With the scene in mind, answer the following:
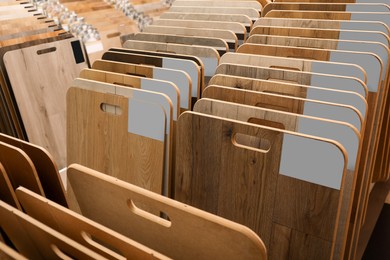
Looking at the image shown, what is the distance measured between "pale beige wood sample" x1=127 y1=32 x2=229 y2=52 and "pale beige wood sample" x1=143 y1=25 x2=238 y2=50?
8 cm

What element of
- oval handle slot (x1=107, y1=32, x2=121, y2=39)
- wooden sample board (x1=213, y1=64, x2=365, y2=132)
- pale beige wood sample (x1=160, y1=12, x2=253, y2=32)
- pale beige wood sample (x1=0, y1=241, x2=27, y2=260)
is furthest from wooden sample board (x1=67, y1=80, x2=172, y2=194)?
oval handle slot (x1=107, y1=32, x2=121, y2=39)

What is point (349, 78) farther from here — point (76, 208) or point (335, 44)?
point (76, 208)

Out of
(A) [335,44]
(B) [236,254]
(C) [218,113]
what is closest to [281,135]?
(C) [218,113]

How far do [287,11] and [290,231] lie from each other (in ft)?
3.53

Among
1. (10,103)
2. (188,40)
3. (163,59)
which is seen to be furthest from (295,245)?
(10,103)

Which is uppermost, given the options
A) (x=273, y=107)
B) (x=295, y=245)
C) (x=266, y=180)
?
(x=273, y=107)

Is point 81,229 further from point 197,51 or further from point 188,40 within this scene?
point 188,40

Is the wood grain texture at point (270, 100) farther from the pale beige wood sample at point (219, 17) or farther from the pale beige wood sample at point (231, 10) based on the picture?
the pale beige wood sample at point (231, 10)

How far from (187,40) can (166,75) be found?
0.32 metres

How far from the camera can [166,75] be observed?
4.07 feet

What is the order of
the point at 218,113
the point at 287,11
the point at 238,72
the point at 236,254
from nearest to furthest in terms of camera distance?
the point at 236,254, the point at 218,113, the point at 238,72, the point at 287,11

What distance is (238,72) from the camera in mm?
1206

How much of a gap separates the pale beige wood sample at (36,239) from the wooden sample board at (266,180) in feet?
1.41

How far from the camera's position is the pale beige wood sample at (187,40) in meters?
1.46
